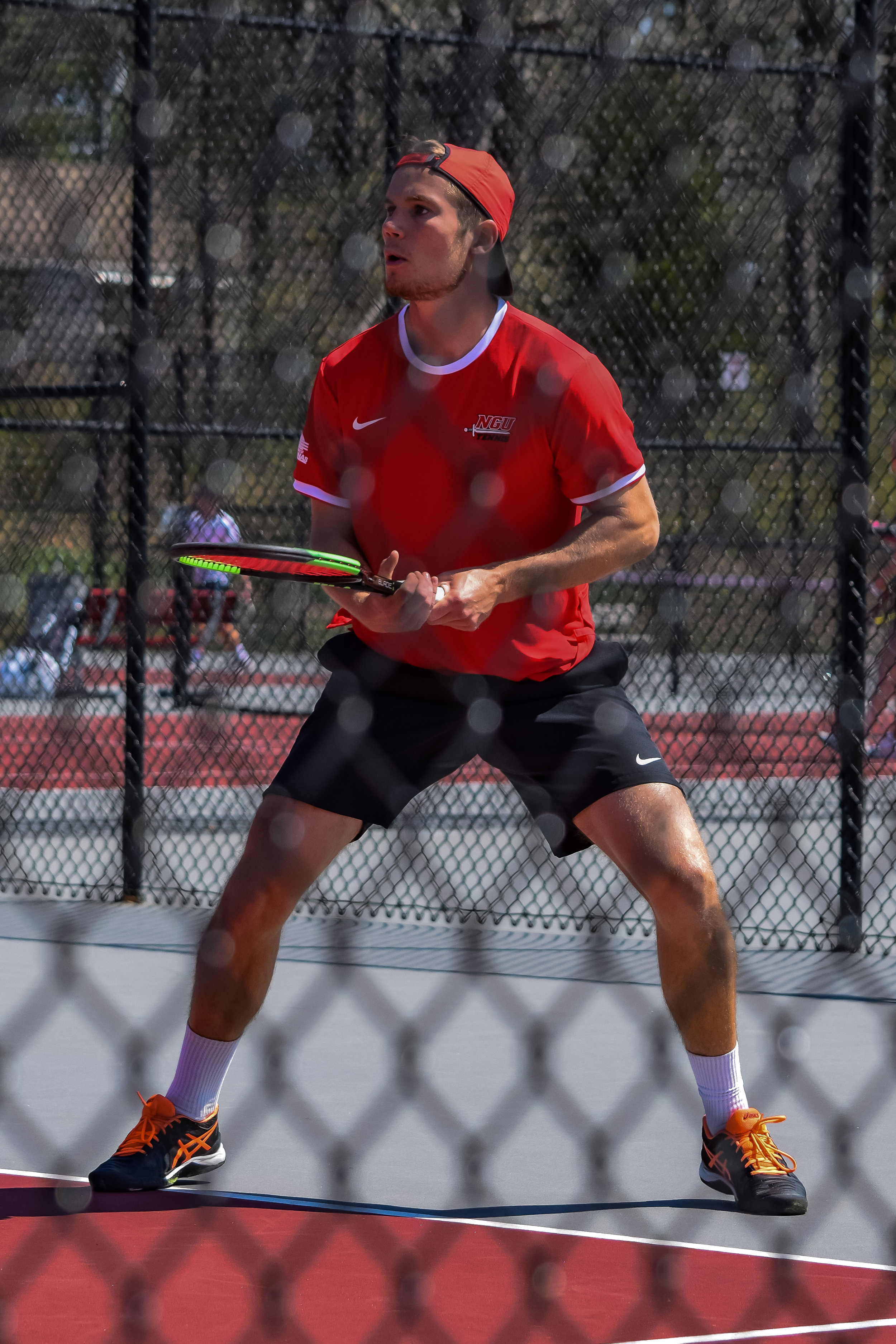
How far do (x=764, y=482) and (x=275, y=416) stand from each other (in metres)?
2.27

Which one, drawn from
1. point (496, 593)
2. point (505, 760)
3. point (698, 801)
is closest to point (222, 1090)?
point (505, 760)

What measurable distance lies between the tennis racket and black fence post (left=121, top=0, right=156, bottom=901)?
260cm

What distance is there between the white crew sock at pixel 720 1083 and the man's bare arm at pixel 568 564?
33.7 inches

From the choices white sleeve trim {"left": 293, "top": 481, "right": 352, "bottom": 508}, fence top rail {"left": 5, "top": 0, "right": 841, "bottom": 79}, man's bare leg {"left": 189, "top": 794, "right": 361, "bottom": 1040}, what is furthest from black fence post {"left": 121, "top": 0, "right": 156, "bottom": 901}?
man's bare leg {"left": 189, "top": 794, "right": 361, "bottom": 1040}

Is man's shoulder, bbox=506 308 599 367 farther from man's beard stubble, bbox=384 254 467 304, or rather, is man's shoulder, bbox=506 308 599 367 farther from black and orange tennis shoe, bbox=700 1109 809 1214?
black and orange tennis shoe, bbox=700 1109 809 1214

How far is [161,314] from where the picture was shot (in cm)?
637

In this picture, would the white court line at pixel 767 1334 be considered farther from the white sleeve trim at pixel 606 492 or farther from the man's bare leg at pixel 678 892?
the white sleeve trim at pixel 606 492

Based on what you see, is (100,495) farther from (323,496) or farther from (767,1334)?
(767,1334)

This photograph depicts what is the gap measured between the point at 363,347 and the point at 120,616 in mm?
4818

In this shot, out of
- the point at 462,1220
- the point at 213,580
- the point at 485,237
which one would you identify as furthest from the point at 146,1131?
the point at 213,580

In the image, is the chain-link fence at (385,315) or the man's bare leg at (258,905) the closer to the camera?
the man's bare leg at (258,905)

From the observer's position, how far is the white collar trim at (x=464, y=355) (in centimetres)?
299

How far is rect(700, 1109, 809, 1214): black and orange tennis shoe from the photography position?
2.96 meters

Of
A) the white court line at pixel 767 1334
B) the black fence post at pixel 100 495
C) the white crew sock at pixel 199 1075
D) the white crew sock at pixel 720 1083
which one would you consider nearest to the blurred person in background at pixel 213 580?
the black fence post at pixel 100 495
